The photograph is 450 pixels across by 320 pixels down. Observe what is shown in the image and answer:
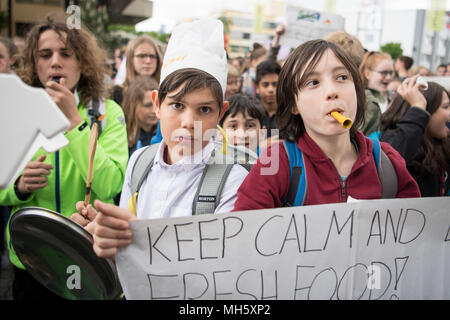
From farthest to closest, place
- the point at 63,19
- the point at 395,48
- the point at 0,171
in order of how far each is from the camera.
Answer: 1. the point at 395,48
2. the point at 63,19
3. the point at 0,171

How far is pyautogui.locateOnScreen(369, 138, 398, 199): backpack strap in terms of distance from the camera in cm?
143

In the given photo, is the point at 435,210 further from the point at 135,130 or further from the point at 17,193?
the point at 135,130

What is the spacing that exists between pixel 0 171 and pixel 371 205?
1041 mm

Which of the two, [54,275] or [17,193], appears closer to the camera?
[54,275]

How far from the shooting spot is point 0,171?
90cm

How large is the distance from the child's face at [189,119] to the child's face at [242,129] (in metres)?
1.23

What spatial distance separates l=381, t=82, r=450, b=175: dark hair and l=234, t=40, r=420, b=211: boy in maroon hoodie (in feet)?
3.78

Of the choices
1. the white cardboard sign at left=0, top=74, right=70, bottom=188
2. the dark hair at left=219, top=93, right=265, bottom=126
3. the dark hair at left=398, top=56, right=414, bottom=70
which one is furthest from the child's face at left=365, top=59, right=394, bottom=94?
the dark hair at left=398, top=56, right=414, bottom=70

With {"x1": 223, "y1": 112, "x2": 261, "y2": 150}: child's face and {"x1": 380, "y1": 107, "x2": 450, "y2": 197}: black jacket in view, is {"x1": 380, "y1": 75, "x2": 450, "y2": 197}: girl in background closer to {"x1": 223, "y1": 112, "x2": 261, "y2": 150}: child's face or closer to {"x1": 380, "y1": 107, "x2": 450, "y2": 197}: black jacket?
{"x1": 380, "y1": 107, "x2": 450, "y2": 197}: black jacket

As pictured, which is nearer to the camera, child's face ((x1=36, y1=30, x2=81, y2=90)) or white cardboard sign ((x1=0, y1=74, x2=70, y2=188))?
white cardboard sign ((x1=0, y1=74, x2=70, y2=188))

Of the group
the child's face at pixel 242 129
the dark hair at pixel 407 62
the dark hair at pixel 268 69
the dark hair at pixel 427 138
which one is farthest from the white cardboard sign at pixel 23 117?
the dark hair at pixel 407 62

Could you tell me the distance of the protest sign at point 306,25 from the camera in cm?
446

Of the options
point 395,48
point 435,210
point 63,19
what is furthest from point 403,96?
point 395,48

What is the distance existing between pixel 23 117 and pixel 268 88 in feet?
10.3
